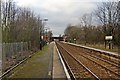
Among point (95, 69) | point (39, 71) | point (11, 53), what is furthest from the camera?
point (11, 53)

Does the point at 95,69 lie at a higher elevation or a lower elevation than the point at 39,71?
lower

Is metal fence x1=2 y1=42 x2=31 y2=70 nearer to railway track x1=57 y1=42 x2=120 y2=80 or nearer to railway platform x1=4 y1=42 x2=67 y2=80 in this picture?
railway platform x1=4 y1=42 x2=67 y2=80

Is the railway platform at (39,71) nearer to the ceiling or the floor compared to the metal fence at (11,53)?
nearer to the floor

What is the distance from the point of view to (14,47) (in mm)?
28266

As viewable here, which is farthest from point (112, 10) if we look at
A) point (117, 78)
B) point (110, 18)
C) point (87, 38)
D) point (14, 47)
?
point (117, 78)

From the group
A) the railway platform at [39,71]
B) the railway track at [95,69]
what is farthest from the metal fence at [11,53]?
the railway track at [95,69]

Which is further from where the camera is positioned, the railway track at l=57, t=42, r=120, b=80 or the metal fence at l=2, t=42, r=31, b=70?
the metal fence at l=2, t=42, r=31, b=70

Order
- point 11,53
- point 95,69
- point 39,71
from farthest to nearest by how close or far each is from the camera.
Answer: point 11,53 < point 95,69 < point 39,71

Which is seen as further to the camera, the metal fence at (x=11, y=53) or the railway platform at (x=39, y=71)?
the metal fence at (x=11, y=53)

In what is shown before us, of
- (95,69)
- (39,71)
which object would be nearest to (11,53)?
(39,71)

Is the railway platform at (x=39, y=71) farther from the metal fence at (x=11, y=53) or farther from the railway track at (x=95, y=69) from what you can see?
the metal fence at (x=11, y=53)

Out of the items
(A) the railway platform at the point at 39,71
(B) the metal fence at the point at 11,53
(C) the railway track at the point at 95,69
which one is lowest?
(C) the railway track at the point at 95,69

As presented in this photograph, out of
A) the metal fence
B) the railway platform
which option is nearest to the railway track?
the railway platform

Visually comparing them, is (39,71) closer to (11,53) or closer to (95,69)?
(95,69)
